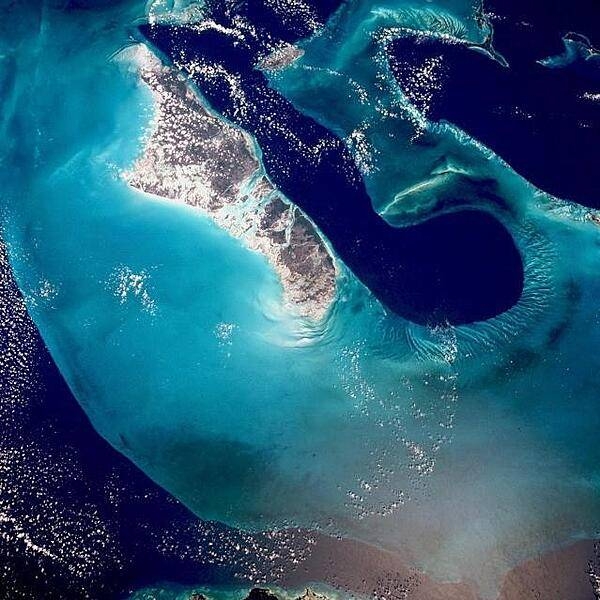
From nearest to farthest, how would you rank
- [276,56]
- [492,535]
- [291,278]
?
[492,535] < [291,278] < [276,56]

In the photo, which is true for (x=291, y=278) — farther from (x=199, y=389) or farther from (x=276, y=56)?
(x=276, y=56)

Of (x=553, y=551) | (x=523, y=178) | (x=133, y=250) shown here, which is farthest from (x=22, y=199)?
(x=553, y=551)

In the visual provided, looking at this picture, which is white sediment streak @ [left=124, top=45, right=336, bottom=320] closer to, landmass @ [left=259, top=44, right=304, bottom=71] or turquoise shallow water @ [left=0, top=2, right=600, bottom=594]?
turquoise shallow water @ [left=0, top=2, right=600, bottom=594]

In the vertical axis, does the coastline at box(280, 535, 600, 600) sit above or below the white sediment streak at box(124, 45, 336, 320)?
below

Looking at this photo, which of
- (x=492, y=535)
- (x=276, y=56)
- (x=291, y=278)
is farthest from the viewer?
(x=276, y=56)

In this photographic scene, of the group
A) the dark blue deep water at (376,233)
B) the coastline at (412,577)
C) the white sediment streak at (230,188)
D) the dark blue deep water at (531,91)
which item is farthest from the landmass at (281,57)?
the coastline at (412,577)

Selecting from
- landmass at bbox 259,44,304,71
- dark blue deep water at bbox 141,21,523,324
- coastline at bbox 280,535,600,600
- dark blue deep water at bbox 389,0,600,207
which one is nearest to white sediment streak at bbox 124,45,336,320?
dark blue deep water at bbox 141,21,523,324

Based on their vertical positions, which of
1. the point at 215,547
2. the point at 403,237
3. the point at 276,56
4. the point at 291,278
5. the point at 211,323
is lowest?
the point at 215,547
